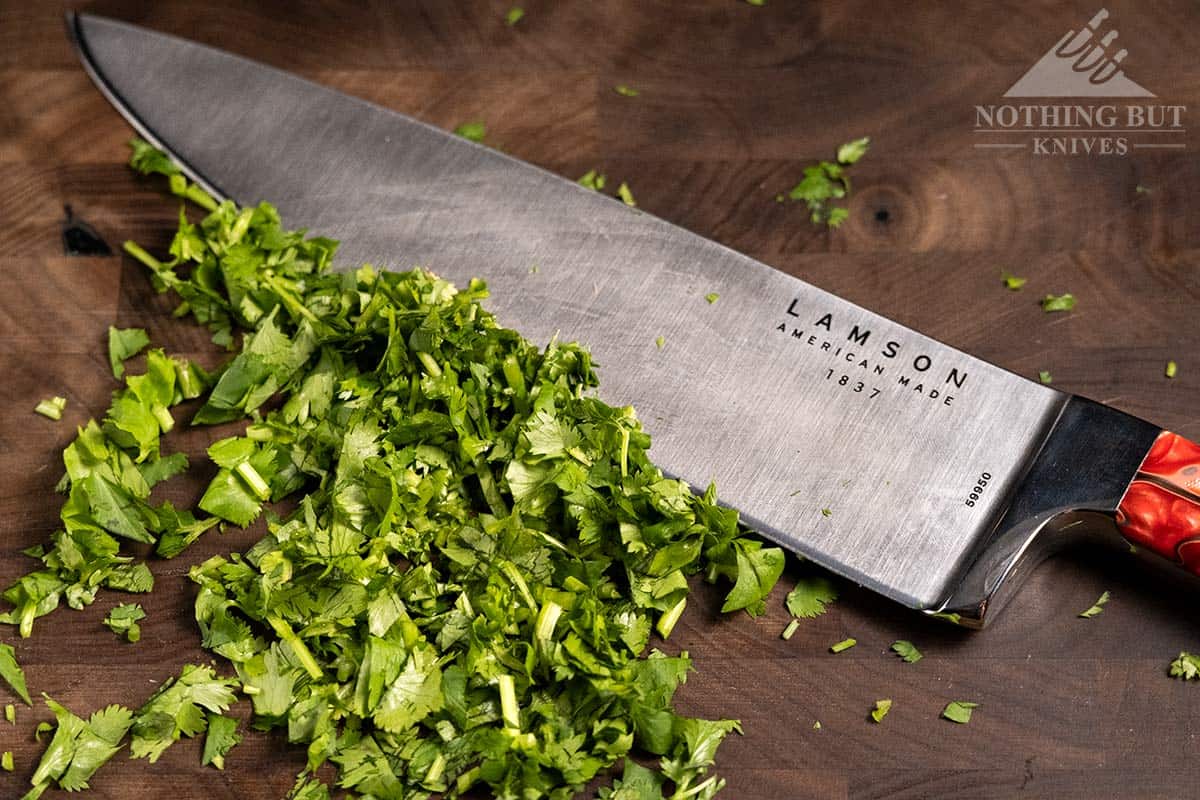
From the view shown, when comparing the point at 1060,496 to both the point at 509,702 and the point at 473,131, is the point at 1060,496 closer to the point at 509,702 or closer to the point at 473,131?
the point at 509,702

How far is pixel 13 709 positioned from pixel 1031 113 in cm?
205

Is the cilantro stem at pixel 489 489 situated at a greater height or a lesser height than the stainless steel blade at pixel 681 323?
lesser

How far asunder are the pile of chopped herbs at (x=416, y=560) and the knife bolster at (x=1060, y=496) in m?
0.30

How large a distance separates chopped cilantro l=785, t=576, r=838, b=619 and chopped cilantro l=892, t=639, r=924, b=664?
0.39 feet

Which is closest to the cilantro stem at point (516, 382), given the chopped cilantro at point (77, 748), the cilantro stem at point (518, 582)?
the cilantro stem at point (518, 582)

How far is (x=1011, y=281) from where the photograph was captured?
6.24 ft

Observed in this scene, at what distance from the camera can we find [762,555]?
1.62 meters

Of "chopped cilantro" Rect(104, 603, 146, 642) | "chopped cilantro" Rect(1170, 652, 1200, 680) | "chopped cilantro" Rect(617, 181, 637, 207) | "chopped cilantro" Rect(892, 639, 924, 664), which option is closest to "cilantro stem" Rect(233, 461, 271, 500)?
"chopped cilantro" Rect(104, 603, 146, 642)

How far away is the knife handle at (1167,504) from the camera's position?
152 centimetres

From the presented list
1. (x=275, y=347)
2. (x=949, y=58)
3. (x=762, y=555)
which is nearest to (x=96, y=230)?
(x=275, y=347)

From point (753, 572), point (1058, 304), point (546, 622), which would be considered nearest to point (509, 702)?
point (546, 622)

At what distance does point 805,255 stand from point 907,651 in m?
0.71

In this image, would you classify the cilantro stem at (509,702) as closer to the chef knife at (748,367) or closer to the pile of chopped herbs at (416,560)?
the pile of chopped herbs at (416,560)

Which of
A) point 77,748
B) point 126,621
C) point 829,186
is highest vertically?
point 829,186
